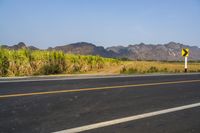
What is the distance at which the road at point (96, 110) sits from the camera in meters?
5.91

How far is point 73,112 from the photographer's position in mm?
6977

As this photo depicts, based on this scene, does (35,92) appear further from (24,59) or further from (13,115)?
(24,59)

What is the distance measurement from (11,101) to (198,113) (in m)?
4.01

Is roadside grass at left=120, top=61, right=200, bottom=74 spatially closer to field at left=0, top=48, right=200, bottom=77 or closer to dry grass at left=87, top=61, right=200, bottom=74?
dry grass at left=87, top=61, right=200, bottom=74

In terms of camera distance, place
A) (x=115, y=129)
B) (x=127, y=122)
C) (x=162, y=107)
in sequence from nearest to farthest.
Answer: (x=115, y=129) < (x=127, y=122) < (x=162, y=107)

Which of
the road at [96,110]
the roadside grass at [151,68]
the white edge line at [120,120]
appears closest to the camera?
the white edge line at [120,120]

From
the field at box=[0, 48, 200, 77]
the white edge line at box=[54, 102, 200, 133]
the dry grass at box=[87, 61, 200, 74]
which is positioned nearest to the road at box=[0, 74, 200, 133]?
the white edge line at box=[54, 102, 200, 133]

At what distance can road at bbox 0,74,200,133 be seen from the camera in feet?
19.4

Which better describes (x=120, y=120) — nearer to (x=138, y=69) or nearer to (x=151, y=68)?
(x=138, y=69)

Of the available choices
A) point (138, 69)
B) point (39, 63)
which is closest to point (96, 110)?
point (39, 63)

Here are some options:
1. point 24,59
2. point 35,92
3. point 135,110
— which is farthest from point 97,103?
point 24,59

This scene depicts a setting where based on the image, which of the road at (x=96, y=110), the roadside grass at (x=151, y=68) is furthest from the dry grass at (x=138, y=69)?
the road at (x=96, y=110)

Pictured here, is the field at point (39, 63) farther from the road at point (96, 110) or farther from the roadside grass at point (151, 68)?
the road at point (96, 110)

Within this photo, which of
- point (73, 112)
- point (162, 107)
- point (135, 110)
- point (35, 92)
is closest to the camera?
point (73, 112)
